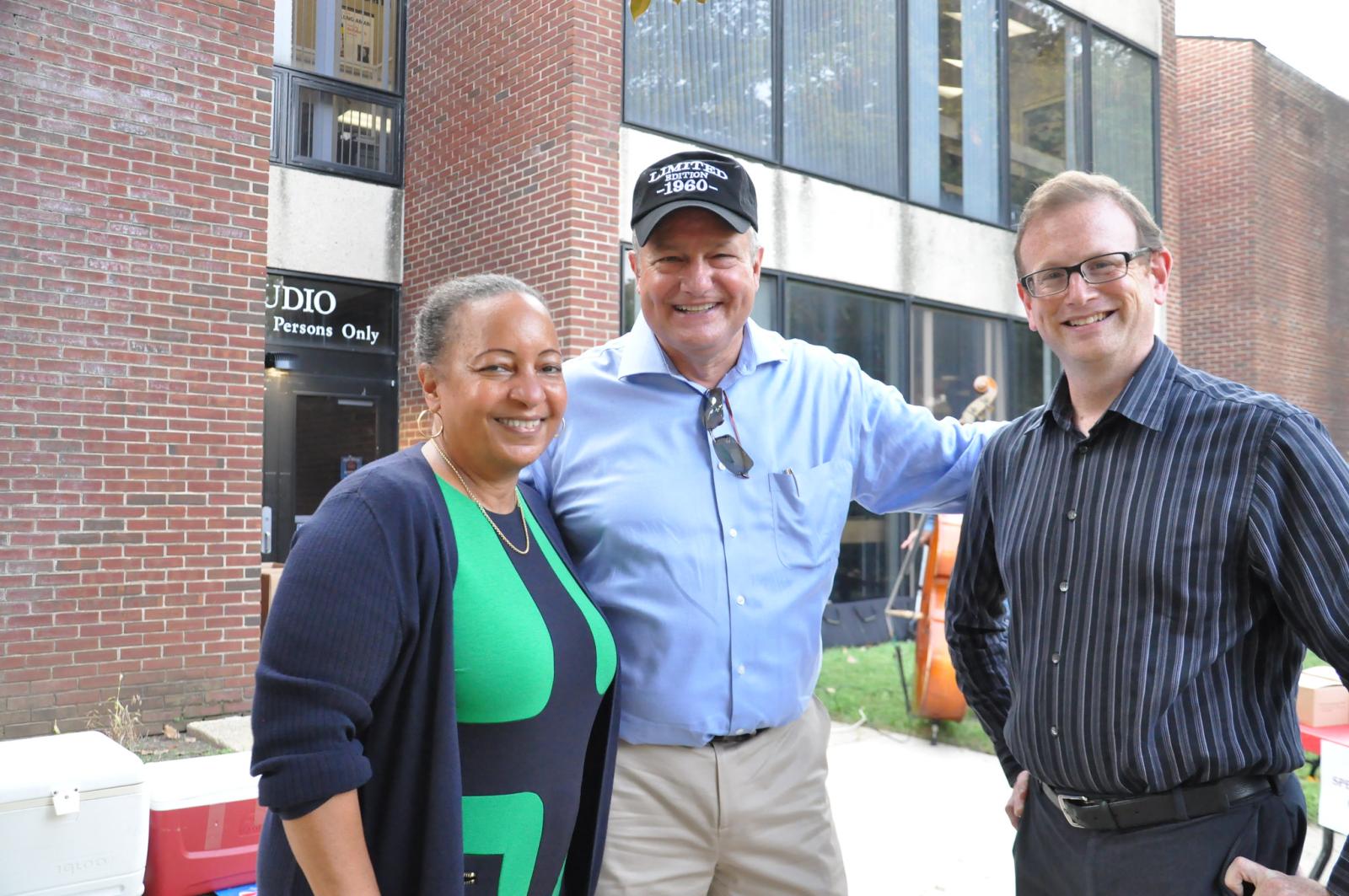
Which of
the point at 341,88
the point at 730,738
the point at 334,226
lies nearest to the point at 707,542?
the point at 730,738

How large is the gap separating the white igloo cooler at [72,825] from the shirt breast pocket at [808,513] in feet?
5.69

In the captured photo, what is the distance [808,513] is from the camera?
2629mm

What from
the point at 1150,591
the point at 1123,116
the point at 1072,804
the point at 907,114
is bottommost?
the point at 1072,804

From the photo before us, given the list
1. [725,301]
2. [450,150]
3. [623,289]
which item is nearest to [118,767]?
[725,301]

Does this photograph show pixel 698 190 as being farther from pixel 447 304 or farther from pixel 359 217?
pixel 359 217

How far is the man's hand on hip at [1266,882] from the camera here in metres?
1.81

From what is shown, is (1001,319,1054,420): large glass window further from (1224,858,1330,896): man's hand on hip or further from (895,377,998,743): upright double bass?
(1224,858,1330,896): man's hand on hip

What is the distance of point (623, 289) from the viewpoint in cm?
849

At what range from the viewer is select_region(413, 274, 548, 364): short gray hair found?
2139 millimetres

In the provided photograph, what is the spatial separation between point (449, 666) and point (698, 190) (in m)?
1.23

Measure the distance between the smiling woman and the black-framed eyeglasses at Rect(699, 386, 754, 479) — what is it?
476mm

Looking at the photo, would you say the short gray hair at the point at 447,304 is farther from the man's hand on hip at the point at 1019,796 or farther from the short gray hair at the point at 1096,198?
the man's hand on hip at the point at 1019,796

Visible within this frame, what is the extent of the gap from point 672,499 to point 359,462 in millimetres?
7501

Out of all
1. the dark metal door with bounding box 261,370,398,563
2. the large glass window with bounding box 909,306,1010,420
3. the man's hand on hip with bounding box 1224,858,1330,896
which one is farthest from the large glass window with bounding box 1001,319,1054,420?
the man's hand on hip with bounding box 1224,858,1330,896
